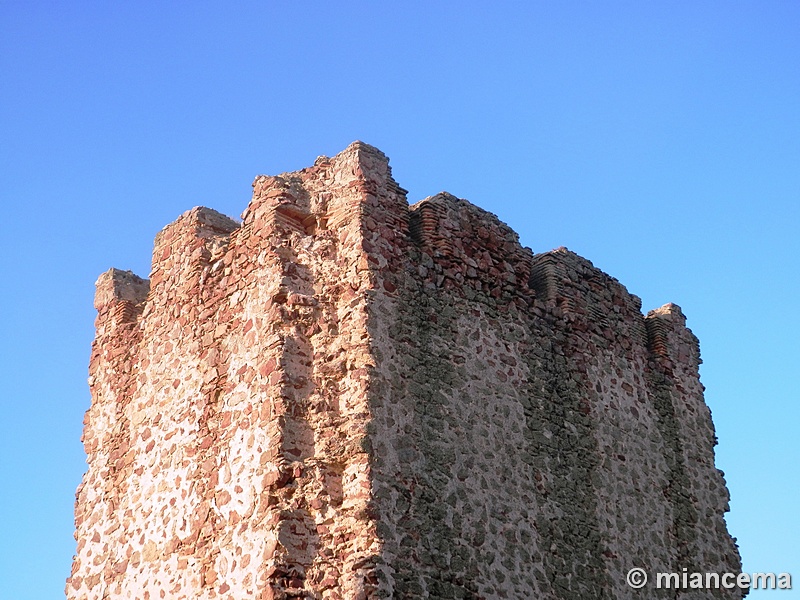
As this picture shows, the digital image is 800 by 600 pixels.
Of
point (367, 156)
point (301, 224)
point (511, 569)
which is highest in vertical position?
point (367, 156)

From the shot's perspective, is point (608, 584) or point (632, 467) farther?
point (632, 467)

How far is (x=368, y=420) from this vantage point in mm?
8891

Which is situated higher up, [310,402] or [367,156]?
[367,156]

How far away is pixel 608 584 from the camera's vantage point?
34.2 ft

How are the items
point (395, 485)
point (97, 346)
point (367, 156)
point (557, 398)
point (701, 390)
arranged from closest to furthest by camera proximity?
point (395, 485)
point (367, 156)
point (557, 398)
point (97, 346)
point (701, 390)

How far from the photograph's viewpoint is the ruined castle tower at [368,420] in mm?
8773

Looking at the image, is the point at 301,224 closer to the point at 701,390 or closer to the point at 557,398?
the point at 557,398

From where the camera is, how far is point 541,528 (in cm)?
998

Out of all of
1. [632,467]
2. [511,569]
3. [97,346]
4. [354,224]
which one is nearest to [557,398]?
[632,467]

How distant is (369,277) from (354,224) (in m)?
0.53

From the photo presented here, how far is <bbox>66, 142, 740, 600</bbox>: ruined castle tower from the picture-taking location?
8.77 meters

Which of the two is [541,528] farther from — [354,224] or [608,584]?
[354,224]

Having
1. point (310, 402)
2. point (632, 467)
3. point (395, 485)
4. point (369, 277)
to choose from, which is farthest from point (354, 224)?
point (632, 467)

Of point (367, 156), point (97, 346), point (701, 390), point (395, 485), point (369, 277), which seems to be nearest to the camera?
point (395, 485)
